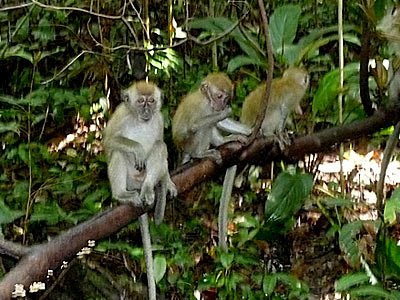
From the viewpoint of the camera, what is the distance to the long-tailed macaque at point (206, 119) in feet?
17.0

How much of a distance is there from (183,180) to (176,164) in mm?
2257

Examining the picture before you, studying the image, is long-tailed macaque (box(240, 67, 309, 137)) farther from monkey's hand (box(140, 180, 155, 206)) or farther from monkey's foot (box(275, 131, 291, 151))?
monkey's hand (box(140, 180, 155, 206))

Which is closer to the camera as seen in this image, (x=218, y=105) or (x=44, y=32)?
(x=218, y=105)

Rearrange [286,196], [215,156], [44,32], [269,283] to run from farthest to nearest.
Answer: [44,32]
[286,196]
[269,283]
[215,156]

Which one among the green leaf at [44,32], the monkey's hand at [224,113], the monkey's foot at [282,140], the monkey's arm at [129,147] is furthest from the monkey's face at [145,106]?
the green leaf at [44,32]

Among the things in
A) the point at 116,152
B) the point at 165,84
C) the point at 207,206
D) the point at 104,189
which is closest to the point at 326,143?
the point at 116,152

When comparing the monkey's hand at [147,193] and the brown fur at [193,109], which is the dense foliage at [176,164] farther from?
the monkey's hand at [147,193]

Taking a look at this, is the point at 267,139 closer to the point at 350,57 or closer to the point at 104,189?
the point at 104,189

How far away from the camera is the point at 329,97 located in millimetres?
4895

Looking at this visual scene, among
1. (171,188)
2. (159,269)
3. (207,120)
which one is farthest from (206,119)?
(159,269)

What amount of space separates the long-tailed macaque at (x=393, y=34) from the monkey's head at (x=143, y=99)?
1455mm

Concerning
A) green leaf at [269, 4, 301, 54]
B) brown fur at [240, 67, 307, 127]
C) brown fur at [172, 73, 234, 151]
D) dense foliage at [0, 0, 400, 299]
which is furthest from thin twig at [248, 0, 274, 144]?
brown fur at [240, 67, 307, 127]

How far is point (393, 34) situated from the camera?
4.36 m

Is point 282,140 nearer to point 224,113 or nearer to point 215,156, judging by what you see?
point 215,156
